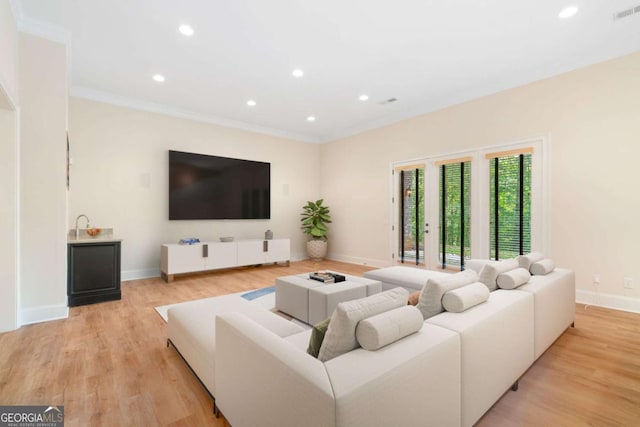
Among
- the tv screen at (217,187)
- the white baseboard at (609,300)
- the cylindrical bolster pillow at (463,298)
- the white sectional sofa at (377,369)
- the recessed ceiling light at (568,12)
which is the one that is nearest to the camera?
the white sectional sofa at (377,369)

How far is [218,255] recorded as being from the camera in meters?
5.33

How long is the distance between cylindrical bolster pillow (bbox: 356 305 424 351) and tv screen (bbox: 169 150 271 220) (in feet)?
16.3

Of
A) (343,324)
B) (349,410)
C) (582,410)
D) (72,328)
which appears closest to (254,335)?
(343,324)

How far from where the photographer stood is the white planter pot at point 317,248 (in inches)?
273

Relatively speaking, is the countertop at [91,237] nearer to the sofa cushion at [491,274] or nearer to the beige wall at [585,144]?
the sofa cushion at [491,274]

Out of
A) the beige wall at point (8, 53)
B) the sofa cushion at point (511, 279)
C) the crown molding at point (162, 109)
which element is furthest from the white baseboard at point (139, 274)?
the sofa cushion at point (511, 279)

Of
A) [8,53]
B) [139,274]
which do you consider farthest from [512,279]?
[139,274]

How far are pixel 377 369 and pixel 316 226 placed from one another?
5.88 m

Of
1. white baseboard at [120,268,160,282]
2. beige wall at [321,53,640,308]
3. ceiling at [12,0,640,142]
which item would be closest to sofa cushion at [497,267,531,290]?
beige wall at [321,53,640,308]

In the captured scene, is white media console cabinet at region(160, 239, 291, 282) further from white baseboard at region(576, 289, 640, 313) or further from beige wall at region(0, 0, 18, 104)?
white baseboard at region(576, 289, 640, 313)

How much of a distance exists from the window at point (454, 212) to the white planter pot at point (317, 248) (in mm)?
2702

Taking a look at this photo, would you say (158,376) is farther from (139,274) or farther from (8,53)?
(139,274)

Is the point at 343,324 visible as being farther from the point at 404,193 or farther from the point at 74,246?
the point at 404,193

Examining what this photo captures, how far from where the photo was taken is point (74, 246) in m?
3.62
